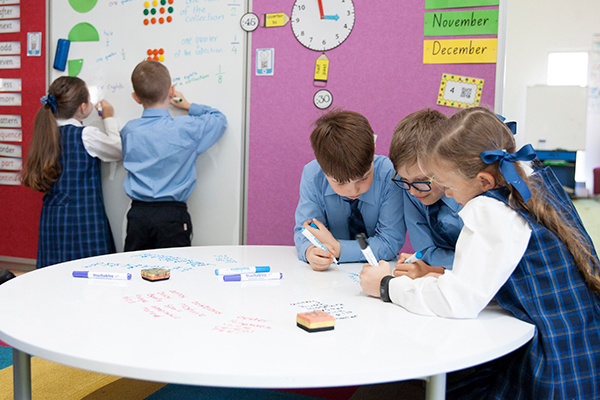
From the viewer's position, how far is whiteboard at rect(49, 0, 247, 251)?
8.04ft

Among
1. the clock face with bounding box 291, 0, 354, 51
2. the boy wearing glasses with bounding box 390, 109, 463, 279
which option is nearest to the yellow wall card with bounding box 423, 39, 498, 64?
the clock face with bounding box 291, 0, 354, 51

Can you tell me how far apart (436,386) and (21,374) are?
78cm

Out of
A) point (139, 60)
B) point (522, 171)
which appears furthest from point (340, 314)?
point (139, 60)

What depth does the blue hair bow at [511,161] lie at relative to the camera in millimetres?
930

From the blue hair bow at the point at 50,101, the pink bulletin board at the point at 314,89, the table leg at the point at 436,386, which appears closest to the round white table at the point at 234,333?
the table leg at the point at 436,386

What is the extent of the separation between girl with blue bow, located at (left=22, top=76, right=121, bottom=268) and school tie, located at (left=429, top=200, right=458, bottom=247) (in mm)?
1776

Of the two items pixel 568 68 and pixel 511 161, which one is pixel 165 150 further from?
pixel 568 68

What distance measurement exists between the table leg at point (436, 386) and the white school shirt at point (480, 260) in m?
0.17

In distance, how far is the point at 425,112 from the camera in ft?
4.80

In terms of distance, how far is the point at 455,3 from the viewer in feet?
6.90

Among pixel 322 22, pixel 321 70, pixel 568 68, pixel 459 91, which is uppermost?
pixel 568 68

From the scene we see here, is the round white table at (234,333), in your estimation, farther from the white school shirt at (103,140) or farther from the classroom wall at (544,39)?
the classroom wall at (544,39)

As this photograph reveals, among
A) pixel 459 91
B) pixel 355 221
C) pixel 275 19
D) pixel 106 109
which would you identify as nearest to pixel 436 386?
pixel 355 221

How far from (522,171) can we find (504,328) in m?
0.33
